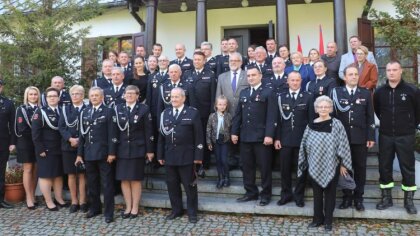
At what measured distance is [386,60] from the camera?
10.6m

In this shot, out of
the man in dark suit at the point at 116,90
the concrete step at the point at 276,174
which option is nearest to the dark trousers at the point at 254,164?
the concrete step at the point at 276,174

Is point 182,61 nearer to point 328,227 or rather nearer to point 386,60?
point 328,227

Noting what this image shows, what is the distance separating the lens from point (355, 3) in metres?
10.5

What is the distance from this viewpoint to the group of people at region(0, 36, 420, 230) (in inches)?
207

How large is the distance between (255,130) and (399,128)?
6.07 ft

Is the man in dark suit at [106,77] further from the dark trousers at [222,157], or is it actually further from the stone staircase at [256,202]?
the dark trousers at [222,157]

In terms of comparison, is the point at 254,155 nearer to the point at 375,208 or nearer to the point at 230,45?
the point at 375,208

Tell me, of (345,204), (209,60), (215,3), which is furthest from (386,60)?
(345,204)

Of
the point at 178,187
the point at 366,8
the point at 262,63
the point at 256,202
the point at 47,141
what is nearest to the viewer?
the point at 178,187

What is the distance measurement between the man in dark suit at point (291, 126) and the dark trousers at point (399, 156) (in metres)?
1.02

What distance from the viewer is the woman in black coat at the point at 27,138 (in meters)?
6.31

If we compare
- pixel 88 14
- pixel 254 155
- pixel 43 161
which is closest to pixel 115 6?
pixel 88 14

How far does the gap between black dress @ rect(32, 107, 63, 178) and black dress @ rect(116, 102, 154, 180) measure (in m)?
1.16

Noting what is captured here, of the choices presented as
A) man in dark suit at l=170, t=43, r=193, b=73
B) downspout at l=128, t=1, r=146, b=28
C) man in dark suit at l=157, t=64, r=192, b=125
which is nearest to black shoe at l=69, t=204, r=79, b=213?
man in dark suit at l=157, t=64, r=192, b=125
